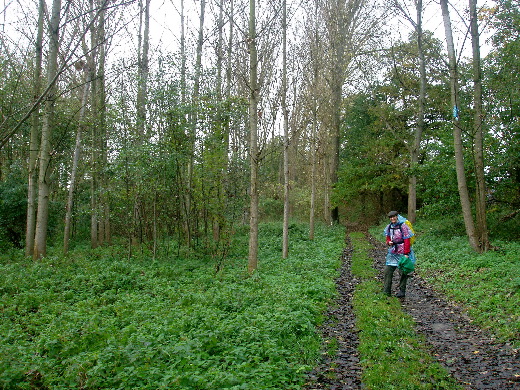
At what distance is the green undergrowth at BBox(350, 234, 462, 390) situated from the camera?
4.76 metres

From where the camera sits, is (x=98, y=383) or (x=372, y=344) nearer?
(x=98, y=383)

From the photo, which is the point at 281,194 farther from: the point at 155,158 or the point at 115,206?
the point at 155,158

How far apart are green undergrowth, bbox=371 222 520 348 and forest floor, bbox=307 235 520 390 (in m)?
0.26

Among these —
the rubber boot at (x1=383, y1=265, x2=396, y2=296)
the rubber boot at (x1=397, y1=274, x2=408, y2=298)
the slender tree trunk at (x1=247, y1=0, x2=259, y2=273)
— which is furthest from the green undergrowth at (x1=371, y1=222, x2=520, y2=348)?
the slender tree trunk at (x1=247, y1=0, x2=259, y2=273)

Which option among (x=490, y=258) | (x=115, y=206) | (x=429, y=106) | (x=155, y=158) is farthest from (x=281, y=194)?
(x=490, y=258)

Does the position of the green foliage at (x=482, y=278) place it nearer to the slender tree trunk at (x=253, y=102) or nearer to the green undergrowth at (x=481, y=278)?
the green undergrowth at (x=481, y=278)

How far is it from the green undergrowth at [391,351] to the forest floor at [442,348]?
136mm

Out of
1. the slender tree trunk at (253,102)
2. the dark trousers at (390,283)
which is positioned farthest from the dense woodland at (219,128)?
the dark trousers at (390,283)

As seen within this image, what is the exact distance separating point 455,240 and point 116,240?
16.2m

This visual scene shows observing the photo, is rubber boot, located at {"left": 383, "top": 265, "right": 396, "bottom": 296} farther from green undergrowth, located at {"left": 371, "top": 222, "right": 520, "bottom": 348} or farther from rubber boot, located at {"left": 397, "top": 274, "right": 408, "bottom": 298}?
green undergrowth, located at {"left": 371, "top": 222, "right": 520, "bottom": 348}

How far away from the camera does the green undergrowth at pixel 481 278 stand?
6762 mm

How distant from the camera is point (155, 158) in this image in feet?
43.5

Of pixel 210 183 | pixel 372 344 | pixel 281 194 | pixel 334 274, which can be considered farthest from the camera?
pixel 281 194

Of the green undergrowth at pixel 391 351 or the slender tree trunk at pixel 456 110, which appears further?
the slender tree trunk at pixel 456 110
